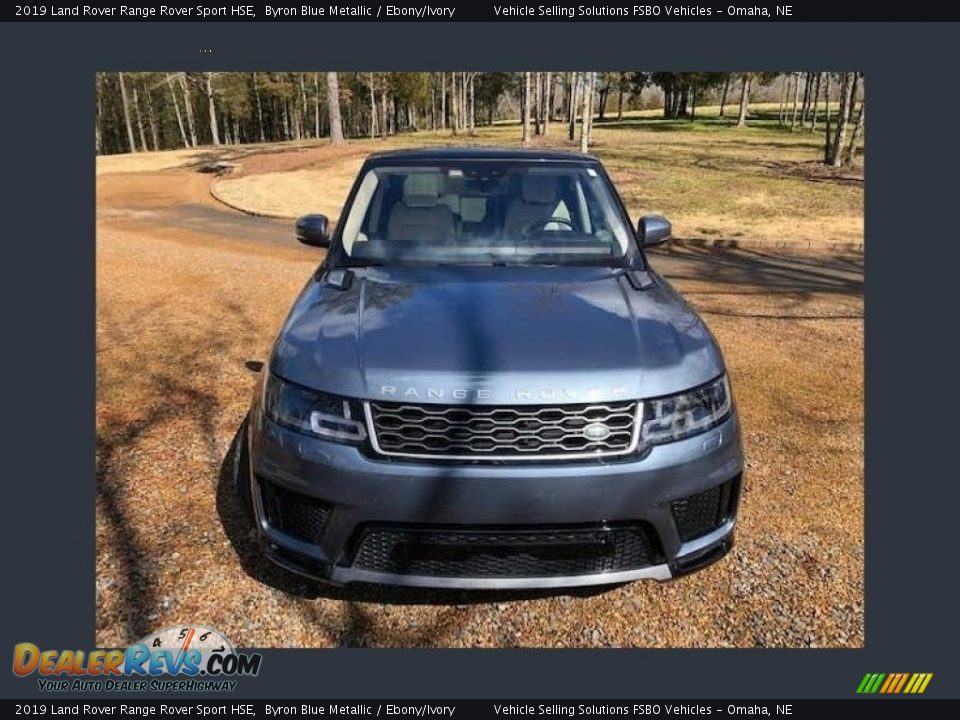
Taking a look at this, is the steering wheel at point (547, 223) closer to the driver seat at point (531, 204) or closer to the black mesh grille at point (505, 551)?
the driver seat at point (531, 204)

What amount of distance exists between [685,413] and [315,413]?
4.25 ft

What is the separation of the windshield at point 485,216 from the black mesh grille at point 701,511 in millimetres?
1400

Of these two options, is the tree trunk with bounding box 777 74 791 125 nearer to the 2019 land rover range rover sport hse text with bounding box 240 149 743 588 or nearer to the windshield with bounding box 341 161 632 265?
the windshield with bounding box 341 161 632 265

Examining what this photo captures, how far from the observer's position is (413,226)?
3672 mm

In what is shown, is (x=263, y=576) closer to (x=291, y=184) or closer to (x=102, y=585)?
(x=102, y=585)

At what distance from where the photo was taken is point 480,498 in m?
2.19

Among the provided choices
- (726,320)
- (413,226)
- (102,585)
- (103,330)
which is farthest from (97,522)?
(726,320)

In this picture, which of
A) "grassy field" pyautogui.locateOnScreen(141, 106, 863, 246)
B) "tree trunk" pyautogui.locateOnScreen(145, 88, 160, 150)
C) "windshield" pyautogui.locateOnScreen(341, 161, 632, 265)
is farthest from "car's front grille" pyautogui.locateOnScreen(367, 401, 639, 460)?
"tree trunk" pyautogui.locateOnScreen(145, 88, 160, 150)

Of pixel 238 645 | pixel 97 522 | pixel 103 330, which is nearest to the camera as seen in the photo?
pixel 238 645

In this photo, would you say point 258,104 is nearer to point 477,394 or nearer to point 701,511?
point 477,394

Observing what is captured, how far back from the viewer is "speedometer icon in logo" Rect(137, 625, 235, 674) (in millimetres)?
2561

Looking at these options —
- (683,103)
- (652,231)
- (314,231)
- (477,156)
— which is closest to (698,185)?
(652,231)

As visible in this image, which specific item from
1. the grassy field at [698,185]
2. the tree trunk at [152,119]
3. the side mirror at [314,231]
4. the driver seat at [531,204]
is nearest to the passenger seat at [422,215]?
the driver seat at [531,204]

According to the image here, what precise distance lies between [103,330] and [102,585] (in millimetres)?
4193
